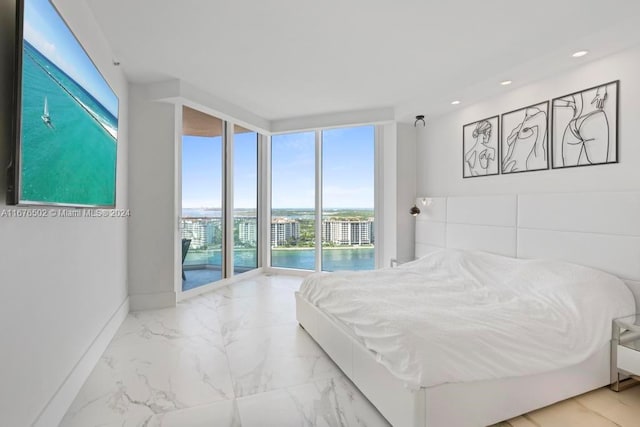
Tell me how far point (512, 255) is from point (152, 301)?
3764 millimetres

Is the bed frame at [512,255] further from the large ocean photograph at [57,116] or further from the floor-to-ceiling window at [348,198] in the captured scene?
the large ocean photograph at [57,116]

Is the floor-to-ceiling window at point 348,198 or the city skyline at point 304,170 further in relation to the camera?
the floor-to-ceiling window at point 348,198

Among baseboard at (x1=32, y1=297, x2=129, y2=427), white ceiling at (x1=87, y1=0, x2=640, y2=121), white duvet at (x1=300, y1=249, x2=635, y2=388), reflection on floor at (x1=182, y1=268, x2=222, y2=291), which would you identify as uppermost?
white ceiling at (x1=87, y1=0, x2=640, y2=121)

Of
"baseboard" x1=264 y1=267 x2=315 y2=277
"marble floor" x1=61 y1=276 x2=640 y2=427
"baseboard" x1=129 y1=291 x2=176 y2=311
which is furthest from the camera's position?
"baseboard" x1=264 y1=267 x2=315 y2=277

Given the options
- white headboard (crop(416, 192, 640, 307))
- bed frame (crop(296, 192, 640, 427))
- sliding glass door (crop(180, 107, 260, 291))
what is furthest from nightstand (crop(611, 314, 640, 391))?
sliding glass door (crop(180, 107, 260, 291))

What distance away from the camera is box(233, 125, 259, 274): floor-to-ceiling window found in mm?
5043

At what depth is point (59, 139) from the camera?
160 cm

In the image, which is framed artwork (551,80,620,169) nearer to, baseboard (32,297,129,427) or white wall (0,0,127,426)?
white wall (0,0,127,426)

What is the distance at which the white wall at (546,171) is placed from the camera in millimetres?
2334

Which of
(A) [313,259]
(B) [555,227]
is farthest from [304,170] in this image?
(B) [555,227]

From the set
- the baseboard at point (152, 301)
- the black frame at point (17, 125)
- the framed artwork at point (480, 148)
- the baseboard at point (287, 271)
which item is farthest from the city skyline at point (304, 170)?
the black frame at point (17, 125)

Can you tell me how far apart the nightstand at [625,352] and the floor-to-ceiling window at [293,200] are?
3.95 metres

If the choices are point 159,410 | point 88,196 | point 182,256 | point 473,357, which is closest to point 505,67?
point 473,357

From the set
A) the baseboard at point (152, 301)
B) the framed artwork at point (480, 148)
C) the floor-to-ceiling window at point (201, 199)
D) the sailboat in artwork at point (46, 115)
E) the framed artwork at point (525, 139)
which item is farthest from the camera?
the floor-to-ceiling window at point (201, 199)
